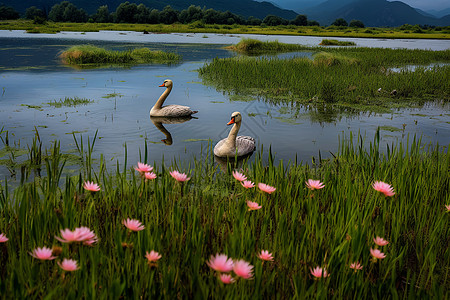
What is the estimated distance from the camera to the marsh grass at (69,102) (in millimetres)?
10844

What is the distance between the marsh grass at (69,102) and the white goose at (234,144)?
6107mm

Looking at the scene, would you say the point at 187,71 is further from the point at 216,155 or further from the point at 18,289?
the point at 18,289

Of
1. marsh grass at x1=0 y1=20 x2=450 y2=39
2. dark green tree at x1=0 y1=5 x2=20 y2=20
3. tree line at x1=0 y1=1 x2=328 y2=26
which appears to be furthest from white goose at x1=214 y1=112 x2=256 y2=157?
dark green tree at x1=0 y1=5 x2=20 y2=20

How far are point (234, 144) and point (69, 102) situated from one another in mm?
6646

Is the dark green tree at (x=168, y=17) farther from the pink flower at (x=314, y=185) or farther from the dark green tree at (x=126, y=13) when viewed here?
the pink flower at (x=314, y=185)

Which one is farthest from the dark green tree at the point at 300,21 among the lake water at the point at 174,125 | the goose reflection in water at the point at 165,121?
the goose reflection in water at the point at 165,121

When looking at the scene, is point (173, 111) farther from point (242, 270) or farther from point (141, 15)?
point (141, 15)

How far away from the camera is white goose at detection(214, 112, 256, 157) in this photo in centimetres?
663

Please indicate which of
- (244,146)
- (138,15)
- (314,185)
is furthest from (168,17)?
(314,185)

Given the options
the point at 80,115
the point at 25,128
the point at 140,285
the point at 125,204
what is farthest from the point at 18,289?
the point at 80,115

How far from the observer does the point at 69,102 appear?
11.0 m

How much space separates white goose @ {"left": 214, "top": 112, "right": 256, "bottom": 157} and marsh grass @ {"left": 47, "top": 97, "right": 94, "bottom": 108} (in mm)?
6107

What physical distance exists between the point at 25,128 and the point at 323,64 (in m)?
14.8

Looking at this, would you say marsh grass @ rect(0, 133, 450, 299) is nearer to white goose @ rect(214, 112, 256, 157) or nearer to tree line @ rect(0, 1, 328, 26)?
white goose @ rect(214, 112, 256, 157)
